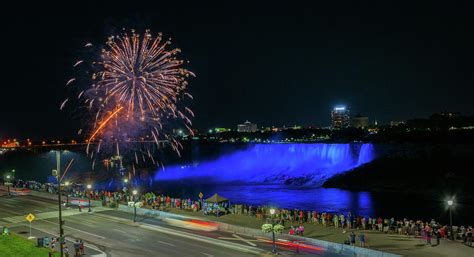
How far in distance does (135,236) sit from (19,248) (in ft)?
23.2

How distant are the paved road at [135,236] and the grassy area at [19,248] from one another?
2.69 meters

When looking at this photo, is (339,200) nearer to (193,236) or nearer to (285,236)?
(285,236)

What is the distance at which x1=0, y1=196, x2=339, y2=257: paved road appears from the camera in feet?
84.8

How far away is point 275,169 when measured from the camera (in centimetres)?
10681

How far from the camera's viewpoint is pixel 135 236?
99.8 feet

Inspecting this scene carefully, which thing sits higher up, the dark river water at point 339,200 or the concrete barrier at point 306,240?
the concrete barrier at point 306,240

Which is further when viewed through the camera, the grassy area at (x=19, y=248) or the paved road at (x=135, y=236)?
the paved road at (x=135, y=236)

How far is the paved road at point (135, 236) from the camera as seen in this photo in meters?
25.9

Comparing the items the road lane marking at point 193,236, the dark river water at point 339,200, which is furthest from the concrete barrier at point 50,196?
the dark river water at point 339,200

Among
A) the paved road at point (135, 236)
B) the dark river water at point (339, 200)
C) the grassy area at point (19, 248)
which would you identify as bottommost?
the dark river water at point (339, 200)

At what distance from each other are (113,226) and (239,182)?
63.1 metres

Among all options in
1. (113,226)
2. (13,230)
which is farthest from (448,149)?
(13,230)

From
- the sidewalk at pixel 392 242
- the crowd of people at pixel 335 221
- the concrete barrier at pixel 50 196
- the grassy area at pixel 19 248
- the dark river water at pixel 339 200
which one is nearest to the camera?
the sidewalk at pixel 392 242

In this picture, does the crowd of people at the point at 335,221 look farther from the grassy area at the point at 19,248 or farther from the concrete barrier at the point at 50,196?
the grassy area at the point at 19,248
